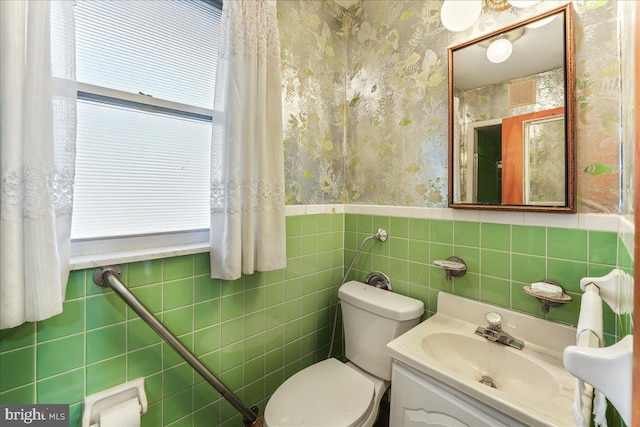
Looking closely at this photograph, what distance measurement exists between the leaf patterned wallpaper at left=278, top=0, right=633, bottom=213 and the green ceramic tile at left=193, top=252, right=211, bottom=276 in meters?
0.51

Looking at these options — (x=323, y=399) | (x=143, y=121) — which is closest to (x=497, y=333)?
(x=323, y=399)

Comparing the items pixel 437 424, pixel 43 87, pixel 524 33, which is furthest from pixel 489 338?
pixel 43 87

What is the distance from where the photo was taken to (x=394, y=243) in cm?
148

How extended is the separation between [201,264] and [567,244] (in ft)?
4.55

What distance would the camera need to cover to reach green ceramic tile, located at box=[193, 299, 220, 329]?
1.12 m

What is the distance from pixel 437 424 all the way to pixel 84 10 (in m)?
1.84

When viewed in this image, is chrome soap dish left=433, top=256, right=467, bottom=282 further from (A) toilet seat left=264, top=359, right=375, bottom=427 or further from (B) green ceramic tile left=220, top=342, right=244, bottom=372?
(B) green ceramic tile left=220, top=342, right=244, bottom=372

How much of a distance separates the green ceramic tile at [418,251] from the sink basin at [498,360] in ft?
0.60

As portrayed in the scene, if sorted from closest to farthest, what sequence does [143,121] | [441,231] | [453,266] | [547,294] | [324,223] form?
[547,294] < [143,121] < [453,266] < [441,231] < [324,223]

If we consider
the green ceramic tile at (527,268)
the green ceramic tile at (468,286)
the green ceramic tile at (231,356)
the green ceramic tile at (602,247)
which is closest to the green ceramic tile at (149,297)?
the green ceramic tile at (231,356)

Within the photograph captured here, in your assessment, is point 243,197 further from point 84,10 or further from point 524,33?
point 524,33

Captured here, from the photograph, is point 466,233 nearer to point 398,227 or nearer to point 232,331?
point 398,227

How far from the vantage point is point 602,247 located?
91cm

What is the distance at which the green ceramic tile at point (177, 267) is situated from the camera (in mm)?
1035
